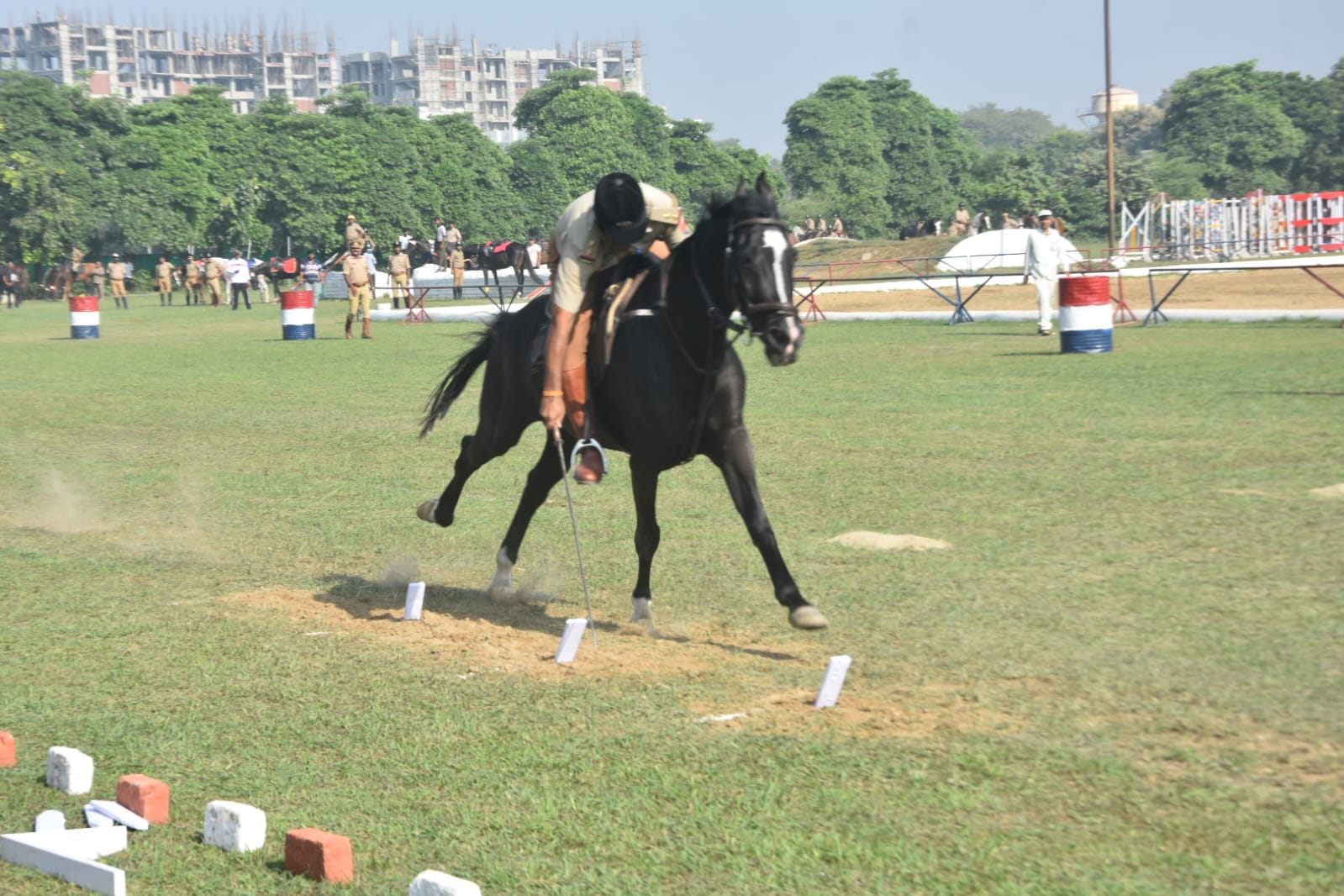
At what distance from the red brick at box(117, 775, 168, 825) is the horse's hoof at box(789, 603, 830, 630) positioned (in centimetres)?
302

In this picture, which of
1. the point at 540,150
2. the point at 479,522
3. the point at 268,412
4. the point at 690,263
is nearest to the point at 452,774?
the point at 690,263

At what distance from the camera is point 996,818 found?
16.7ft

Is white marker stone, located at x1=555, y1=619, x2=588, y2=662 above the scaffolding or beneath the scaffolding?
beneath

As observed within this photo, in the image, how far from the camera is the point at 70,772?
5.66 metres

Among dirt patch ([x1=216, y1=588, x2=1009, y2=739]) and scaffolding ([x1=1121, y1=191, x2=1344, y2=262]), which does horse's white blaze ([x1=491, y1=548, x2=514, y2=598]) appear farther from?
scaffolding ([x1=1121, y1=191, x2=1344, y2=262])

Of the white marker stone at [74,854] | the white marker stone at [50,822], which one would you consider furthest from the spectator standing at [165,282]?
the white marker stone at [74,854]

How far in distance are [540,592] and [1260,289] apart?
99.8 ft

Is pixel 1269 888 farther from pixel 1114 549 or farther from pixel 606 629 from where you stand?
pixel 1114 549

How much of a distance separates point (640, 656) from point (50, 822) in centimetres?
306

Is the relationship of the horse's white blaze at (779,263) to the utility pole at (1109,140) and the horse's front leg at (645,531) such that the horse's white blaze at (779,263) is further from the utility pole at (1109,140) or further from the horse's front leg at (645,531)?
the utility pole at (1109,140)

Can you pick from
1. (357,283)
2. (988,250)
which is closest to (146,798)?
(357,283)

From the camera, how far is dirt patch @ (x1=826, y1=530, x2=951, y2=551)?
9875 mm

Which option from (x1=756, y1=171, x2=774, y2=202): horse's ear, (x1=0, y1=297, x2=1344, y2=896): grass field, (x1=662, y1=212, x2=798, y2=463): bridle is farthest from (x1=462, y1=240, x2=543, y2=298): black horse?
(x1=756, y1=171, x2=774, y2=202): horse's ear

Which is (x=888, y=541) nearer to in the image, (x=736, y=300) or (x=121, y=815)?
(x=736, y=300)
